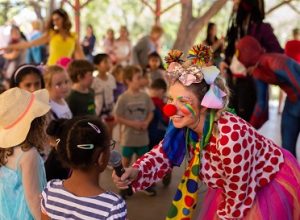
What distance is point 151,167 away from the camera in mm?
2168

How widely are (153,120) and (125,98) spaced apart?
377 mm

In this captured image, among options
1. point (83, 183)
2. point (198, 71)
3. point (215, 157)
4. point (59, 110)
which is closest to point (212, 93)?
point (198, 71)

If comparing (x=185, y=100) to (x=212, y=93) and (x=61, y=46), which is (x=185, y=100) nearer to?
(x=212, y=93)

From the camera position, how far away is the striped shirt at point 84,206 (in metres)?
1.70

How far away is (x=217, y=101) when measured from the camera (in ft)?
6.24

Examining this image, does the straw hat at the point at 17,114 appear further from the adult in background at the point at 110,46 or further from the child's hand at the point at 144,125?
the adult in background at the point at 110,46

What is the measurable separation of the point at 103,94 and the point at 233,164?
3507 mm

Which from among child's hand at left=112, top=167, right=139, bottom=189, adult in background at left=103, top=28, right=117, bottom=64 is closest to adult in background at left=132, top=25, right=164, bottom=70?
adult in background at left=103, top=28, right=117, bottom=64

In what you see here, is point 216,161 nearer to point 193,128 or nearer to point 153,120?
point 193,128

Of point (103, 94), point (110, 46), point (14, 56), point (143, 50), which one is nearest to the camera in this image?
point (103, 94)

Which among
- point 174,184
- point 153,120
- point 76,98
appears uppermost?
point 76,98

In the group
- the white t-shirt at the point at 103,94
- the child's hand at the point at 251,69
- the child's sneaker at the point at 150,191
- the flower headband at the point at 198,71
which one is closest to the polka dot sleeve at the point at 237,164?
the flower headband at the point at 198,71

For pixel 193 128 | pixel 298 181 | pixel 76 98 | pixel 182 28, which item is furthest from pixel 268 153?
pixel 182 28

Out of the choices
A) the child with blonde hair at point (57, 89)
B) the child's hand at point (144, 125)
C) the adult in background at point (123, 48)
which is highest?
the child with blonde hair at point (57, 89)
